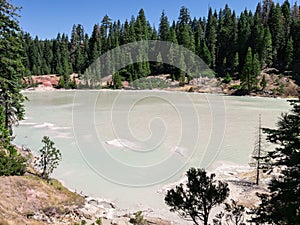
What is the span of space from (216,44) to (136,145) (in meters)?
73.5

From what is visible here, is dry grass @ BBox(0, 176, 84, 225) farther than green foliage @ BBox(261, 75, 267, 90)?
No

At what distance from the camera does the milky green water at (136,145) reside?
15484 millimetres

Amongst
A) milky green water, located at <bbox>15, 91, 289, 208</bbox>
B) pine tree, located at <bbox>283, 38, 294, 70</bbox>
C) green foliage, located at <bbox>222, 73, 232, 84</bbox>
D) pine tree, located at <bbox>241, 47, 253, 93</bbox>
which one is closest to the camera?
milky green water, located at <bbox>15, 91, 289, 208</bbox>

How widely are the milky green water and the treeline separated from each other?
3560cm

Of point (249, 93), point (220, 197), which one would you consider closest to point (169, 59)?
point (249, 93)

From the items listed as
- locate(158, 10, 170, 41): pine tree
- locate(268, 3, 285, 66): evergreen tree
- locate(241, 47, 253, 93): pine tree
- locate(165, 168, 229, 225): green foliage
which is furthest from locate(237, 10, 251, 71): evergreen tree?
locate(165, 168, 229, 225): green foliage

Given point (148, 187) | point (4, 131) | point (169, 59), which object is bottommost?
point (148, 187)

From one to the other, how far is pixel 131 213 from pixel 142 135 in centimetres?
1367

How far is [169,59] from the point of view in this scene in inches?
3162

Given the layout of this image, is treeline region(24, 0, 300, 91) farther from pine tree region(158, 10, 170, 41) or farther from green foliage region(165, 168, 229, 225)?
green foliage region(165, 168, 229, 225)

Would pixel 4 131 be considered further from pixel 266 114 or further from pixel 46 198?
pixel 266 114

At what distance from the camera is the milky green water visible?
15.5m

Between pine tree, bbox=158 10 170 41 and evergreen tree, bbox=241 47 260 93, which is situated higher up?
pine tree, bbox=158 10 170 41

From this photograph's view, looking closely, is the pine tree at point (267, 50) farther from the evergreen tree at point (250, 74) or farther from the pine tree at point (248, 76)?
the pine tree at point (248, 76)
